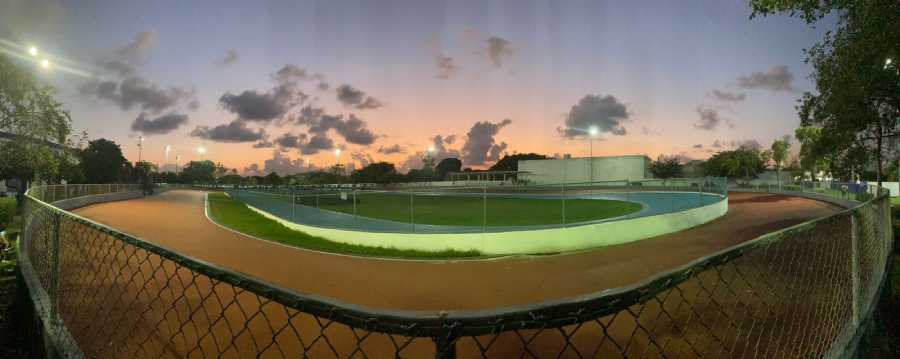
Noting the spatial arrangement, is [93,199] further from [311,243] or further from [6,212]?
[311,243]

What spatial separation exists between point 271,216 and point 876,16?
21.6m

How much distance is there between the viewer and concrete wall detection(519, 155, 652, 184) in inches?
2160

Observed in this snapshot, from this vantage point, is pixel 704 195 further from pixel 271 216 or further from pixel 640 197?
pixel 271 216

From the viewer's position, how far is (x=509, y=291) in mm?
7641

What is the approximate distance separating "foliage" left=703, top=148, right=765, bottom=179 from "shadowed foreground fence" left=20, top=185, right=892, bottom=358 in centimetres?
8020

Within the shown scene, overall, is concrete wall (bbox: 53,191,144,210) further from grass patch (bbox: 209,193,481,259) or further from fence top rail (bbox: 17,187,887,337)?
fence top rail (bbox: 17,187,887,337)

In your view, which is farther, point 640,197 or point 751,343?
point 640,197

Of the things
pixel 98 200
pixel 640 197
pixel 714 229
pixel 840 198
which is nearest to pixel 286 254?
pixel 714 229

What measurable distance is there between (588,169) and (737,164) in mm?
34940

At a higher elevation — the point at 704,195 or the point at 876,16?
the point at 876,16

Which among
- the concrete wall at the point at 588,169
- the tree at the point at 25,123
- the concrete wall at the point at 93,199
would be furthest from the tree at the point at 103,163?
the concrete wall at the point at 588,169

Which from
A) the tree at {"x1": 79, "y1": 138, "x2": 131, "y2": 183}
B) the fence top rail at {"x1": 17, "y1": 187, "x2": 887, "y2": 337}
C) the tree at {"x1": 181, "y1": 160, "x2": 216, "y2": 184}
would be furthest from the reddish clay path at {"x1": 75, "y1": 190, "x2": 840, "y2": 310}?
the tree at {"x1": 181, "y1": 160, "x2": 216, "y2": 184}

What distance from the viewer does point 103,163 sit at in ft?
225

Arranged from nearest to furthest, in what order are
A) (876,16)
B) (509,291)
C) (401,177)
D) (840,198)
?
(509,291), (876,16), (840,198), (401,177)
